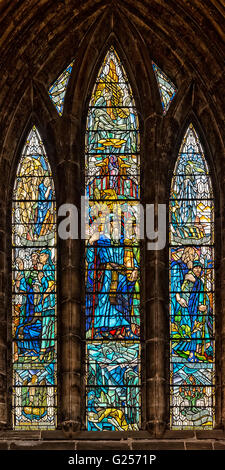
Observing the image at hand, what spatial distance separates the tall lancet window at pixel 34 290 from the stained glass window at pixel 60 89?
477mm

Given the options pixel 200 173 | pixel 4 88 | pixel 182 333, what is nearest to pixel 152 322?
pixel 182 333

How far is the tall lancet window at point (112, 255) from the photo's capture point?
22.4m

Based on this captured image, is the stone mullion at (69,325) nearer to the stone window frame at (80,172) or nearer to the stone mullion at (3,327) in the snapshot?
the stone window frame at (80,172)

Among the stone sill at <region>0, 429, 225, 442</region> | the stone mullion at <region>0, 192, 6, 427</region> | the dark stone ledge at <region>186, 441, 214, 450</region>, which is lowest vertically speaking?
the dark stone ledge at <region>186, 441, 214, 450</region>

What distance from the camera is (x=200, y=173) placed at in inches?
920

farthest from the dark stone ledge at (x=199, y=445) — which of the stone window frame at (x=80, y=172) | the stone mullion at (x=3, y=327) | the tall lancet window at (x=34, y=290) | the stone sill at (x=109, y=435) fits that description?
the stone mullion at (x=3, y=327)

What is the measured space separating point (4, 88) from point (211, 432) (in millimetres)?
5660

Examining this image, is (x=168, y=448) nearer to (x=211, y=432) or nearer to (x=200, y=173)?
(x=211, y=432)

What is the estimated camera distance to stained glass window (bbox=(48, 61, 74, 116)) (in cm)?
2358

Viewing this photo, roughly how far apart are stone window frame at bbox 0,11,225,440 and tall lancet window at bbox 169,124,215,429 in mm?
134

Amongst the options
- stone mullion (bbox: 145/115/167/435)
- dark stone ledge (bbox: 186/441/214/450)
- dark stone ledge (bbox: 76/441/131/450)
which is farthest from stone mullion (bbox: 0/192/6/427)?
dark stone ledge (bbox: 186/441/214/450)

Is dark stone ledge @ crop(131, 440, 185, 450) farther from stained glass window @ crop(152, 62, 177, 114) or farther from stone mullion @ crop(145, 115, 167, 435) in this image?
stained glass window @ crop(152, 62, 177, 114)

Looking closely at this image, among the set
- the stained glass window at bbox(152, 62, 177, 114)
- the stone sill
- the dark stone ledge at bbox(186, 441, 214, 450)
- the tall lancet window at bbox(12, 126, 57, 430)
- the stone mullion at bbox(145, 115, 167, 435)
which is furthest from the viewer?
the stained glass window at bbox(152, 62, 177, 114)

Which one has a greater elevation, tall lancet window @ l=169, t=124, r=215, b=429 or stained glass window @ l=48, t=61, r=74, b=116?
stained glass window @ l=48, t=61, r=74, b=116
